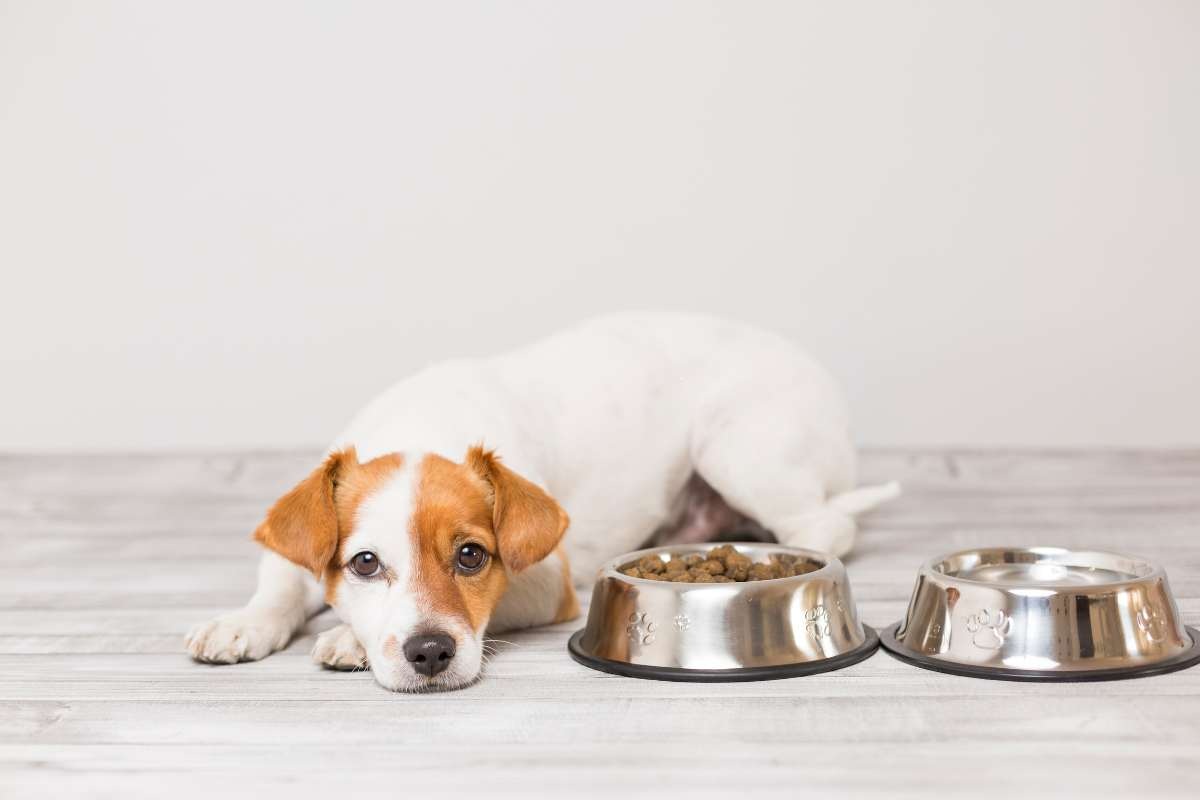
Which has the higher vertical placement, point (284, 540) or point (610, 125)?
point (610, 125)

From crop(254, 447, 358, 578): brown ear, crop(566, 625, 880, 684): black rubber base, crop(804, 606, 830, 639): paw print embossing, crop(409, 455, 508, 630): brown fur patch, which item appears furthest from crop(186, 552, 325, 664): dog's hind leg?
crop(804, 606, 830, 639): paw print embossing

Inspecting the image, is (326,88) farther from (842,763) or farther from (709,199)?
(842,763)

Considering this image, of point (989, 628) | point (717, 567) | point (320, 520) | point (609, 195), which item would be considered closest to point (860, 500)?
point (717, 567)

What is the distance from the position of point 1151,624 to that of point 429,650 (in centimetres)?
132

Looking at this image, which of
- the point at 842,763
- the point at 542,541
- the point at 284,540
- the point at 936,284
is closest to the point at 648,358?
the point at 542,541

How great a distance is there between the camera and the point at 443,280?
5.42m

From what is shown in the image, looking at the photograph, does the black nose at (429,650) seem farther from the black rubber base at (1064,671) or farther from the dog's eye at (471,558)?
the black rubber base at (1064,671)

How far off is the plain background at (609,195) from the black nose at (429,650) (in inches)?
120

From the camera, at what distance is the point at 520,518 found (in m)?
2.62

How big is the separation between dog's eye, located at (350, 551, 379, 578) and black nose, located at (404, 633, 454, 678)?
18cm

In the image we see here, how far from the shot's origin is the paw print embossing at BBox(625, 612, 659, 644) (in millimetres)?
2574

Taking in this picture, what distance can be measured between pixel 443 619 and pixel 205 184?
355cm

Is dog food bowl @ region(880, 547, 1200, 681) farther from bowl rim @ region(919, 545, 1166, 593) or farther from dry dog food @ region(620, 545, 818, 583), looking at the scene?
dry dog food @ region(620, 545, 818, 583)

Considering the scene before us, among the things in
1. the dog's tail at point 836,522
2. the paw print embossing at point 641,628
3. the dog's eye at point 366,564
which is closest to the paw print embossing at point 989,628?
the paw print embossing at point 641,628
